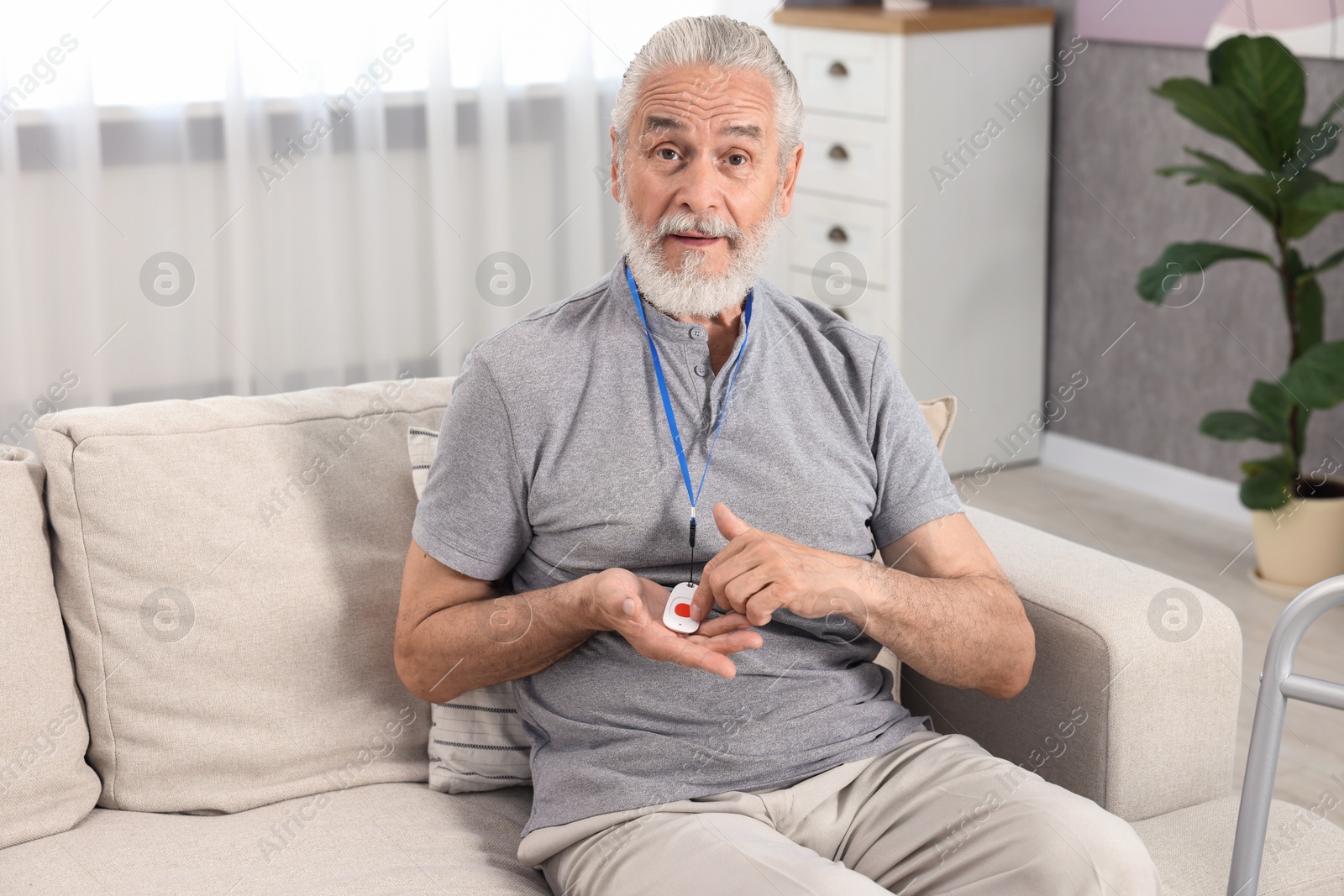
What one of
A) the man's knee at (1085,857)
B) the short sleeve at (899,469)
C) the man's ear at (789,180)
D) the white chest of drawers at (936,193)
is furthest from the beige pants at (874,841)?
the white chest of drawers at (936,193)

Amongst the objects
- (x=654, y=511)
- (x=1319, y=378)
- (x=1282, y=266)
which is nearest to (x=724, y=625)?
(x=654, y=511)

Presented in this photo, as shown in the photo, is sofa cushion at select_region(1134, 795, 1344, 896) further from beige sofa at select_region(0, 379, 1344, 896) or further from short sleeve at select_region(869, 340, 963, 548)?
A: short sleeve at select_region(869, 340, 963, 548)

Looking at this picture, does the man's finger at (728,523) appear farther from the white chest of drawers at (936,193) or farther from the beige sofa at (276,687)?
the white chest of drawers at (936,193)

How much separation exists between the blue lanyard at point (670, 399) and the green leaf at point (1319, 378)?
1727 mm

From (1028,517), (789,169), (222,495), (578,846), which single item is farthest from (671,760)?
(1028,517)

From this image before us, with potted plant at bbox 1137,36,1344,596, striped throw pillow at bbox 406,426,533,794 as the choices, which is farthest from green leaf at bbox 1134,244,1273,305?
striped throw pillow at bbox 406,426,533,794

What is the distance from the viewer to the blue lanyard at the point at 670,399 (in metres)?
1.33

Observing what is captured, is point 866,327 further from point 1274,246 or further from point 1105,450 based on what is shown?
point 1274,246

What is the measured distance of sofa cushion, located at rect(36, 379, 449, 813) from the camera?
1363 mm

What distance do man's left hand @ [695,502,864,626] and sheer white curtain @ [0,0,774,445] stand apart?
2394 mm

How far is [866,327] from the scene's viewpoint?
12.2 feet

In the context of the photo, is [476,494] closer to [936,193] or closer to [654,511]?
[654,511]

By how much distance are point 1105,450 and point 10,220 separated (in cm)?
288

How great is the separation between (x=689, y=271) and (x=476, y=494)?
1.05 feet
